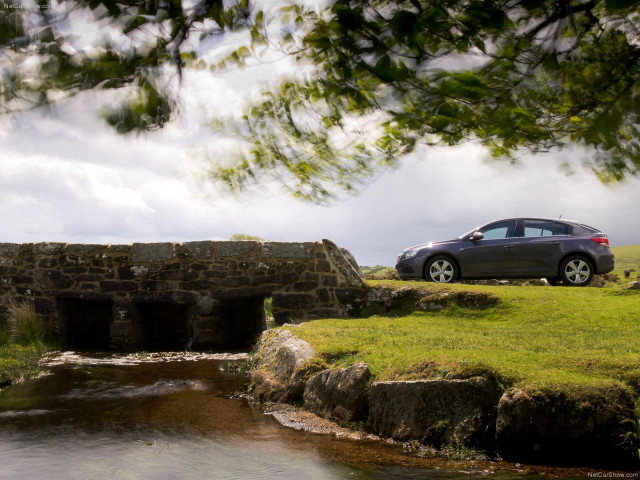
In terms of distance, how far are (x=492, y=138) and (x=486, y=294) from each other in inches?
310

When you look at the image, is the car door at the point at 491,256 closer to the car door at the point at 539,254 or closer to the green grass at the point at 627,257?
the car door at the point at 539,254

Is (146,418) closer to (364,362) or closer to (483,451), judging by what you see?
(364,362)

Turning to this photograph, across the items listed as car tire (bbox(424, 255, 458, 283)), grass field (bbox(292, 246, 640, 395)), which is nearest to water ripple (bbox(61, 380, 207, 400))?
grass field (bbox(292, 246, 640, 395))

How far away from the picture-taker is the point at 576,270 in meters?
13.3

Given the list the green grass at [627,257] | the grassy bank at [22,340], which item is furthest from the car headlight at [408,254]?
the green grass at [627,257]

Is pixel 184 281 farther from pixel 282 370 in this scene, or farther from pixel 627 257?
pixel 627 257

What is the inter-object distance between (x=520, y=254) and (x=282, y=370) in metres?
7.94

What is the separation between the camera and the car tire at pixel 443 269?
1350 cm

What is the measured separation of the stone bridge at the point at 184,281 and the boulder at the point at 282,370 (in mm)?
3961

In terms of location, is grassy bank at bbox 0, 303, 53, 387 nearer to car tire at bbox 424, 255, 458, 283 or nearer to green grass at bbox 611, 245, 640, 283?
car tire at bbox 424, 255, 458, 283

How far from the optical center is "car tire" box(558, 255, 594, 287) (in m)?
13.2

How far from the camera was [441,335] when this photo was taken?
796 centimetres

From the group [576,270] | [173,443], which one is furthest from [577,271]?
[173,443]

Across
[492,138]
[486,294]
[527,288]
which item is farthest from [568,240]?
[492,138]
